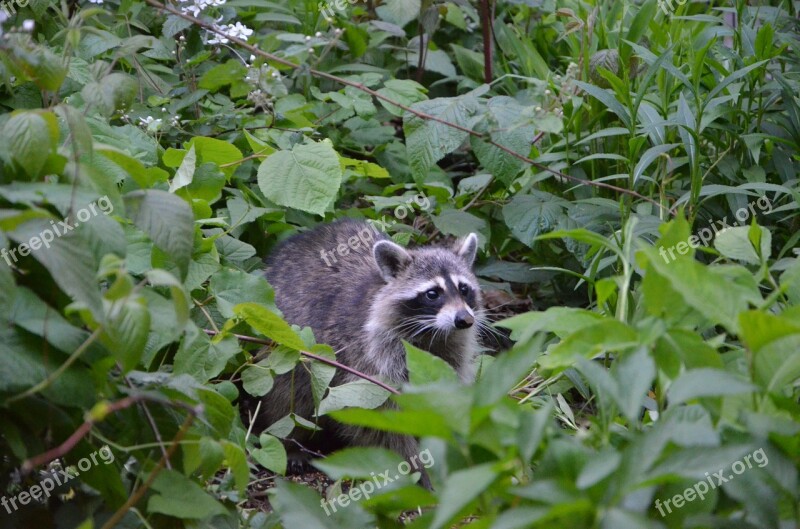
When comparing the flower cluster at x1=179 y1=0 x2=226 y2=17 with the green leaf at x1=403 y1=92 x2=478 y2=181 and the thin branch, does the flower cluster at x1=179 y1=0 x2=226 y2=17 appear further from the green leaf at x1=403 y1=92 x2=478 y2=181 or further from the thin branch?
the thin branch

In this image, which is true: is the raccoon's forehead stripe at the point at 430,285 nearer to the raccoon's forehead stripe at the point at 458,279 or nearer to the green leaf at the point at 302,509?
the raccoon's forehead stripe at the point at 458,279

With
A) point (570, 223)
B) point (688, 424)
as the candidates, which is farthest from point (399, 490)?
point (570, 223)

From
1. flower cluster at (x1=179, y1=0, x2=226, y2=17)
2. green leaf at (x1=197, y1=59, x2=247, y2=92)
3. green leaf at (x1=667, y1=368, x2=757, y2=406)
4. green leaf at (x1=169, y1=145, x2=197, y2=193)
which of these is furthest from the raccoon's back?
green leaf at (x1=667, y1=368, x2=757, y2=406)

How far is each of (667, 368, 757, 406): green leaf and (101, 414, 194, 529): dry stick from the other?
1381mm

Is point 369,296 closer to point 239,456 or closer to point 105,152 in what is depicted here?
point 239,456

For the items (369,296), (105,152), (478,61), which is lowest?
(369,296)

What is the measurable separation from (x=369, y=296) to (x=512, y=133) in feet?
4.18

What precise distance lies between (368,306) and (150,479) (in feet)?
9.05

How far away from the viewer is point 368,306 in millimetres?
5590

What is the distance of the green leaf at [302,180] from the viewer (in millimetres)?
5234

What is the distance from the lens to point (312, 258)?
5.85 metres

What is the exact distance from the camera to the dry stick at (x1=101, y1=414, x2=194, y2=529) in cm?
278

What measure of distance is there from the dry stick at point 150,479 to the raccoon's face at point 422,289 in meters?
2.48

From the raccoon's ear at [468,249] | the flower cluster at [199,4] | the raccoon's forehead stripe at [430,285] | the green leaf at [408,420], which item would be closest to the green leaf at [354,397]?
the raccoon's forehead stripe at [430,285]
